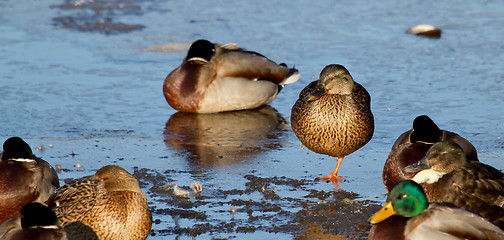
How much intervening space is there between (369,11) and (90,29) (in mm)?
4111

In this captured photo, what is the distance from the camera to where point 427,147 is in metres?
5.01

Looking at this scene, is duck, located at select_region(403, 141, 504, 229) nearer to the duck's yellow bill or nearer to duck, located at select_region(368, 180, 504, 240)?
duck, located at select_region(368, 180, 504, 240)

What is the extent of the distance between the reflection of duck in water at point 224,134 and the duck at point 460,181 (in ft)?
6.21

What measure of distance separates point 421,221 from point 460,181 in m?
0.78

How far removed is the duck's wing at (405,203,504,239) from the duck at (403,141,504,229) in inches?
23.5

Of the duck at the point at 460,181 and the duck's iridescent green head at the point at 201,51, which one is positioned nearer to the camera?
the duck at the point at 460,181

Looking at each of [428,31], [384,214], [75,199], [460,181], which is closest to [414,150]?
[460,181]

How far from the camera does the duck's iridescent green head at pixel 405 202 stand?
12.3ft

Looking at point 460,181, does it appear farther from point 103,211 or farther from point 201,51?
point 201,51

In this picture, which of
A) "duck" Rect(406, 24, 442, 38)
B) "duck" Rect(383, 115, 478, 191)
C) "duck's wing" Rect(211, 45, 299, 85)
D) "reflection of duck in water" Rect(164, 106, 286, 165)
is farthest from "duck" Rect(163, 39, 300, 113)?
"duck" Rect(383, 115, 478, 191)

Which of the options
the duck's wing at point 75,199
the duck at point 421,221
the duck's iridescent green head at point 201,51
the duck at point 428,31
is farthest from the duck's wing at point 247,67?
the duck at point 421,221

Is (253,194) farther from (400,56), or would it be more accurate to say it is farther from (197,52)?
(400,56)

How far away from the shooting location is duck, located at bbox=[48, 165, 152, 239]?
417 centimetres

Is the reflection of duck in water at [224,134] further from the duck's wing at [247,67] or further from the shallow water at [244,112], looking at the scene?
the duck's wing at [247,67]
